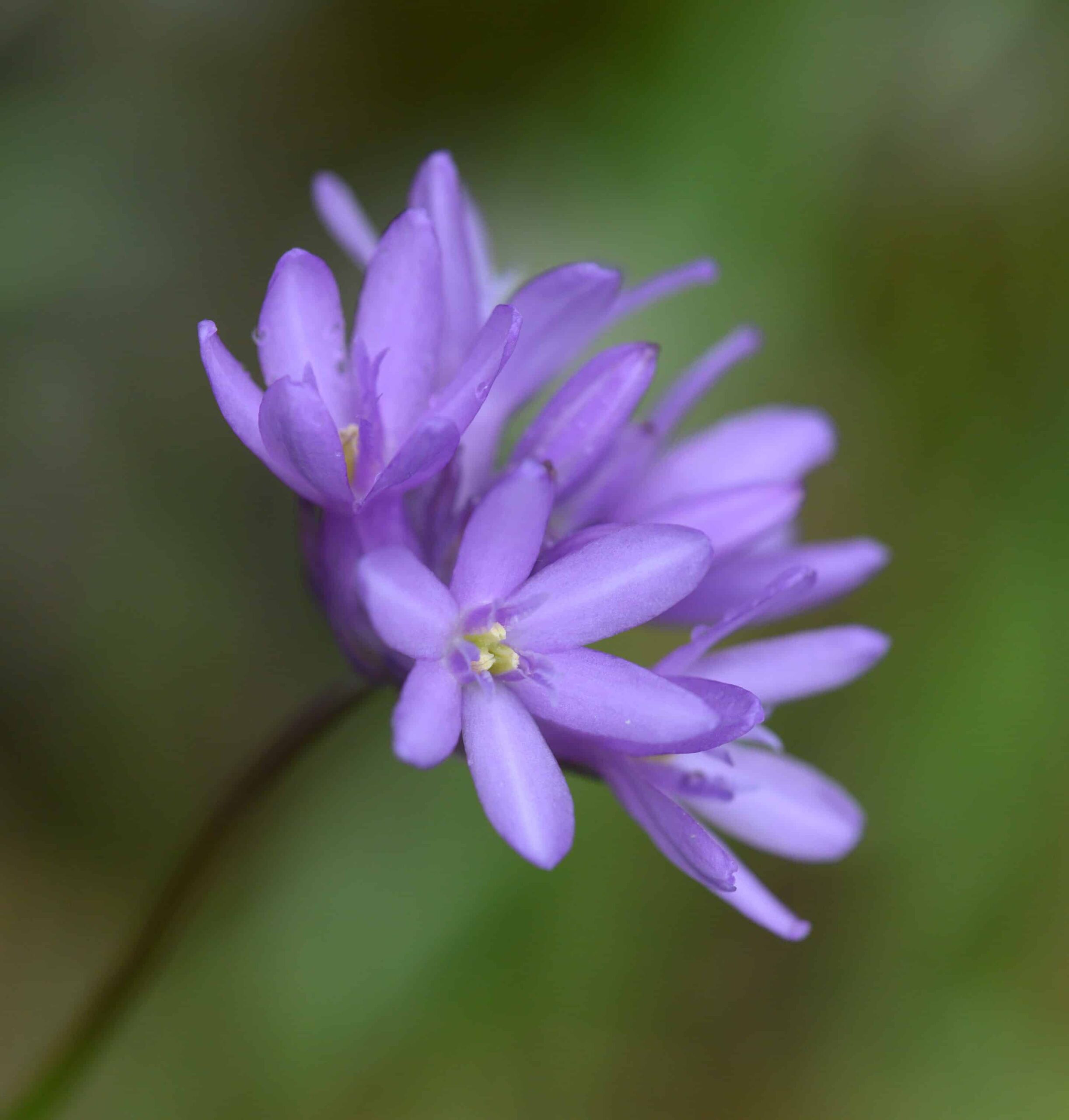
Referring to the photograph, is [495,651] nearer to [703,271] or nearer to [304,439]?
[304,439]

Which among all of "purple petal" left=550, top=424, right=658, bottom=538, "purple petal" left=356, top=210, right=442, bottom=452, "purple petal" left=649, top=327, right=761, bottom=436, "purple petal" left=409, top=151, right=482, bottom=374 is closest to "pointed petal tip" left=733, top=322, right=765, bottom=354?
"purple petal" left=649, top=327, right=761, bottom=436

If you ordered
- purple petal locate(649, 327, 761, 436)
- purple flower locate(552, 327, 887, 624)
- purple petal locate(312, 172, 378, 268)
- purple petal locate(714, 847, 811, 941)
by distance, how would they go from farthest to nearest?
1. purple petal locate(312, 172, 378, 268)
2. purple petal locate(649, 327, 761, 436)
3. purple flower locate(552, 327, 887, 624)
4. purple petal locate(714, 847, 811, 941)

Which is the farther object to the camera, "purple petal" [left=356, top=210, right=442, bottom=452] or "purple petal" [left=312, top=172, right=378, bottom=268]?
"purple petal" [left=312, top=172, right=378, bottom=268]

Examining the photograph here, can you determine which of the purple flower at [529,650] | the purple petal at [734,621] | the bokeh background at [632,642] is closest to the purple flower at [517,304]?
the purple flower at [529,650]

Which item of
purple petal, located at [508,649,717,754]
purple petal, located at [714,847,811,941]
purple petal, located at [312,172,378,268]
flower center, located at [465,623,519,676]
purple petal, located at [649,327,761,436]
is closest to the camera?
purple petal, located at [508,649,717,754]

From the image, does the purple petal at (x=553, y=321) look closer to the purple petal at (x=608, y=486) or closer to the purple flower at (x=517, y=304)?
the purple flower at (x=517, y=304)

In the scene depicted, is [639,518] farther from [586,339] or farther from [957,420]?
[957,420]

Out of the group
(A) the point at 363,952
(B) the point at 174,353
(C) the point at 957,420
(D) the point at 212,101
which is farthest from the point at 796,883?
(D) the point at 212,101

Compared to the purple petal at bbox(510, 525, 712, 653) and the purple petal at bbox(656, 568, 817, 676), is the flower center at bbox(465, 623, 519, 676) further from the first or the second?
the purple petal at bbox(656, 568, 817, 676)
